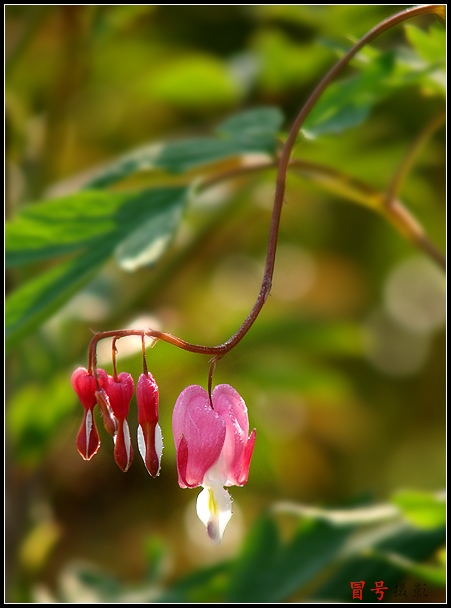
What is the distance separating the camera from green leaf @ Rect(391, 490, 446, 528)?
0.79 meters

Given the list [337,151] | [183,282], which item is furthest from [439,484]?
[337,151]

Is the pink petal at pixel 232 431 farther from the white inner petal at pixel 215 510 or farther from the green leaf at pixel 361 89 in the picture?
the green leaf at pixel 361 89

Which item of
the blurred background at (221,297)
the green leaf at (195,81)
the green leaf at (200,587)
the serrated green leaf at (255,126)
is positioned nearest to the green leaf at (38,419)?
the blurred background at (221,297)

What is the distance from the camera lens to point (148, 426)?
0.46 m

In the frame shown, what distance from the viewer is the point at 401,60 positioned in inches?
29.5

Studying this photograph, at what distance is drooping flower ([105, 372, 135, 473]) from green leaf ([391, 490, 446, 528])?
0.43 m

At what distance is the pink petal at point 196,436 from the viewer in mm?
466

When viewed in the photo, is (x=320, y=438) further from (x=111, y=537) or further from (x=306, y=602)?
(x=306, y=602)

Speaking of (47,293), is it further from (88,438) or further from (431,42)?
(431,42)

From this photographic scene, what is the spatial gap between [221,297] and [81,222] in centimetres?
103

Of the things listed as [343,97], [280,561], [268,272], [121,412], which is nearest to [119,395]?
[121,412]

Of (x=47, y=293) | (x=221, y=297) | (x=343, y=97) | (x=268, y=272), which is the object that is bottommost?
(x=268, y=272)

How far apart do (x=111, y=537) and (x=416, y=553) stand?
867 millimetres

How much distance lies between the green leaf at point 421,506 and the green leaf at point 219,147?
406mm
